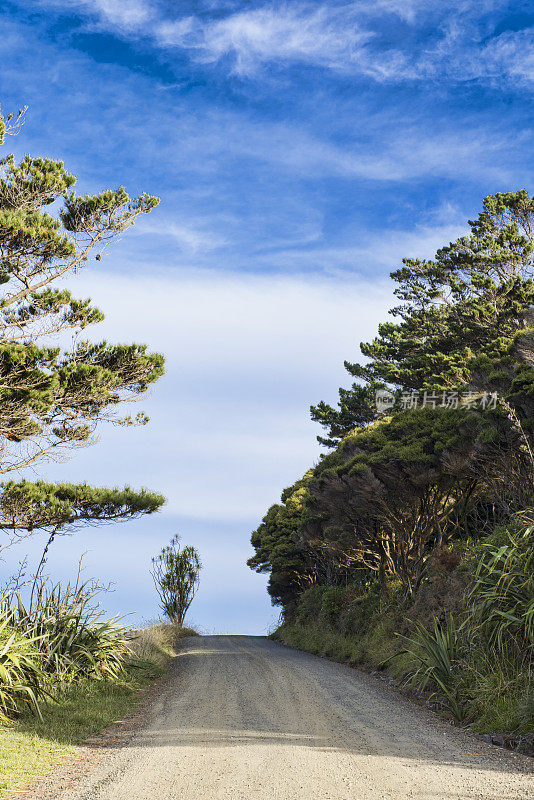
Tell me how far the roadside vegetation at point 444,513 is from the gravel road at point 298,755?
102 cm

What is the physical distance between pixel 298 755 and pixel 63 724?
11.5 ft

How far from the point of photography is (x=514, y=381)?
1088cm

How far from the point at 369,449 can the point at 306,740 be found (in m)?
10.1

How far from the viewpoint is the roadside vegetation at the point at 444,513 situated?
27.4 ft

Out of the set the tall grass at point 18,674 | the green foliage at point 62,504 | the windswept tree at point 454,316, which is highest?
the windswept tree at point 454,316

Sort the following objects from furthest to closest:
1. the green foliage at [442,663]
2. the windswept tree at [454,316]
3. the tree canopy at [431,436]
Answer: the windswept tree at [454,316] → the tree canopy at [431,436] → the green foliage at [442,663]

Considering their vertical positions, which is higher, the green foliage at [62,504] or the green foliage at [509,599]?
the green foliage at [62,504]

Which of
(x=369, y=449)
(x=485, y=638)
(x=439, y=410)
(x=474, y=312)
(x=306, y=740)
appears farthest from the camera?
(x=474, y=312)

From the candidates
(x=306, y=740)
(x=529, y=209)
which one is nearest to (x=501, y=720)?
(x=306, y=740)

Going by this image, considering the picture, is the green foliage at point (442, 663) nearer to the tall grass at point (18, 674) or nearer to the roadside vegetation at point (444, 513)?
the roadside vegetation at point (444, 513)

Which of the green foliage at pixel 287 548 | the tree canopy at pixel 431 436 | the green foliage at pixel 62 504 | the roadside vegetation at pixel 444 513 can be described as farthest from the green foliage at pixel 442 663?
the green foliage at pixel 287 548

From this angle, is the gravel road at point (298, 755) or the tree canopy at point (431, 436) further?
the tree canopy at point (431, 436)

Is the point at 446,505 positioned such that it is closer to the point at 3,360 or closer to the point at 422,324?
the point at 3,360

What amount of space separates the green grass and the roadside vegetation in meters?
4.85
